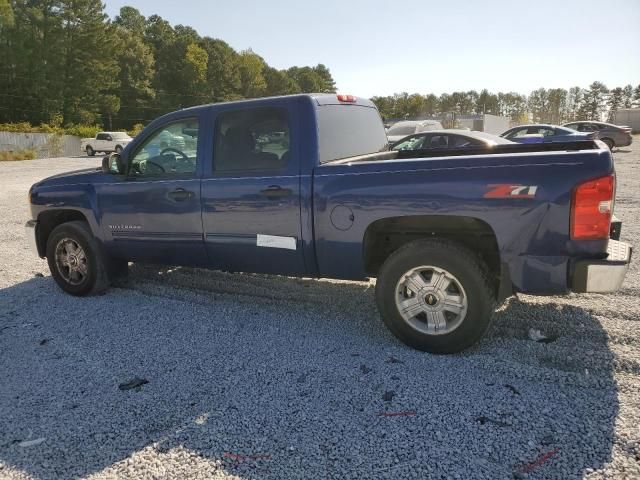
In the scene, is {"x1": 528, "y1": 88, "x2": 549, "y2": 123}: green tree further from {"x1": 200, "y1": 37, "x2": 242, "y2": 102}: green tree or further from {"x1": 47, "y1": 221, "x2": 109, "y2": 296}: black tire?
{"x1": 47, "y1": 221, "x2": 109, "y2": 296}: black tire

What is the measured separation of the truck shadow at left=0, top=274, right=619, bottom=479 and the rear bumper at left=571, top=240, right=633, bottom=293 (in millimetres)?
596

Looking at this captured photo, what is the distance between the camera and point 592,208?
3.11 m

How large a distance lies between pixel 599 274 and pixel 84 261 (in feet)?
15.8

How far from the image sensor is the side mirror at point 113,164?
194 inches

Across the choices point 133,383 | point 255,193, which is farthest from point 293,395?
point 255,193

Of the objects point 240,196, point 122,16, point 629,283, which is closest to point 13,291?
point 240,196

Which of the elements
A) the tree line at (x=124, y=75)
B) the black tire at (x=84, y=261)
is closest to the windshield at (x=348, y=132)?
the black tire at (x=84, y=261)

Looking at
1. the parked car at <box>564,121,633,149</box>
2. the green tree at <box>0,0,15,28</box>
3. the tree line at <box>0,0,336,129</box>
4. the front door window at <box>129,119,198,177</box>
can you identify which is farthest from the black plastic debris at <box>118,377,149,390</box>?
the green tree at <box>0,0,15,28</box>

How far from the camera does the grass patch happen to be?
33.3 metres

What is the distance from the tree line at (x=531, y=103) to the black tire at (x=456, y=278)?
300ft

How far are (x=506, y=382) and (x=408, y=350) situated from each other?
2.54 ft

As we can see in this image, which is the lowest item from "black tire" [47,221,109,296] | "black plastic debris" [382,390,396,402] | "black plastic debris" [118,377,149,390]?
"black plastic debris" [118,377,149,390]

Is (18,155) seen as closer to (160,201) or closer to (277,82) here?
(160,201)

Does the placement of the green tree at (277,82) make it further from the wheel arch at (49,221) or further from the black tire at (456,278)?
the black tire at (456,278)
